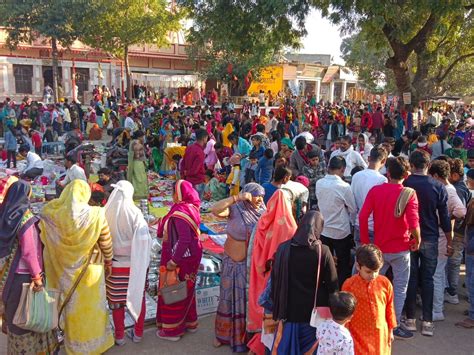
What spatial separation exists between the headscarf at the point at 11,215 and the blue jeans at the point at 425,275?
3.42 metres

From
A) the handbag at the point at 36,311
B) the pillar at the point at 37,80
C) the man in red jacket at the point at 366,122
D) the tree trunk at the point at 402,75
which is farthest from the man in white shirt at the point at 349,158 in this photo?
the pillar at the point at 37,80

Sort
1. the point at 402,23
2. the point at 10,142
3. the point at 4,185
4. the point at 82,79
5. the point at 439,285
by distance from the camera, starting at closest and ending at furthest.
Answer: the point at 4,185
the point at 439,285
the point at 402,23
the point at 10,142
the point at 82,79

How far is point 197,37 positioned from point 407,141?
5625mm

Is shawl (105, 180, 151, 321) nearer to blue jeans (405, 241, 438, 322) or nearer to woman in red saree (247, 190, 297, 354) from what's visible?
woman in red saree (247, 190, 297, 354)

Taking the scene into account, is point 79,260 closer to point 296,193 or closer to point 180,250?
point 180,250

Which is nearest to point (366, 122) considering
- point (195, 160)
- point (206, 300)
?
point (195, 160)

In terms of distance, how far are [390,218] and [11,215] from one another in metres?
3.09

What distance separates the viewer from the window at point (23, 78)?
26797 mm

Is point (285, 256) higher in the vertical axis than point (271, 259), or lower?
higher

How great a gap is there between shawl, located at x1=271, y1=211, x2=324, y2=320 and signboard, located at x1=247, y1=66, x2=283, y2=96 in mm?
26714

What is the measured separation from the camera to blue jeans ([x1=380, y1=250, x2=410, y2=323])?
4047 millimetres

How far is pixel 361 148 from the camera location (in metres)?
8.34

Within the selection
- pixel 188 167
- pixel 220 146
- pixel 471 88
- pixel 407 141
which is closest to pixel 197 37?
pixel 220 146

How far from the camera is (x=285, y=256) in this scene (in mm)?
3107
